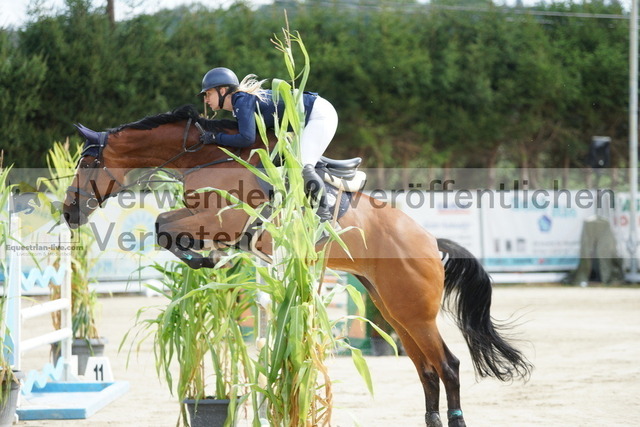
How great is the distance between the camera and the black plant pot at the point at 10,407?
14.5 ft

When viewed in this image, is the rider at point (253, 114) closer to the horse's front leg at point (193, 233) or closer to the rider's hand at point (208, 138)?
the rider's hand at point (208, 138)

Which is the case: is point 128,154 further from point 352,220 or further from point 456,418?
point 456,418

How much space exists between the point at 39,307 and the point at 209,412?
5.27ft

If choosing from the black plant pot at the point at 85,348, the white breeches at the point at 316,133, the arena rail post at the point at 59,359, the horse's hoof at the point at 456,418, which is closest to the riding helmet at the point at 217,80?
the white breeches at the point at 316,133

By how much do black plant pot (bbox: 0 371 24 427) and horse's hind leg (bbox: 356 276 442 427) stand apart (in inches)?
83.0

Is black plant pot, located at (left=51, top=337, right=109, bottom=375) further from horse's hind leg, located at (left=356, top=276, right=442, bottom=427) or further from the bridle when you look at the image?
horse's hind leg, located at (left=356, top=276, right=442, bottom=427)

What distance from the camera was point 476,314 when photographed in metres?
5.10

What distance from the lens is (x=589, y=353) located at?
25.0ft

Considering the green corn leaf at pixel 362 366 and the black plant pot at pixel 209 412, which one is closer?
the green corn leaf at pixel 362 366

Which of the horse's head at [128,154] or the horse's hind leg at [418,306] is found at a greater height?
the horse's head at [128,154]

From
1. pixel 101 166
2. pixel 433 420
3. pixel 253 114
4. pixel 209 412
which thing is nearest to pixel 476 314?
pixel 433 420

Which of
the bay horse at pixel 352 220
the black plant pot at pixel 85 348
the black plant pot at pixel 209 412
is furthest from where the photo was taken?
the black plant pot at pixel 85 348

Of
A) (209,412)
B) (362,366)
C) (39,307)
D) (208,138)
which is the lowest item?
(209,412)

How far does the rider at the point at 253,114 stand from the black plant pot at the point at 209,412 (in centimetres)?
114
